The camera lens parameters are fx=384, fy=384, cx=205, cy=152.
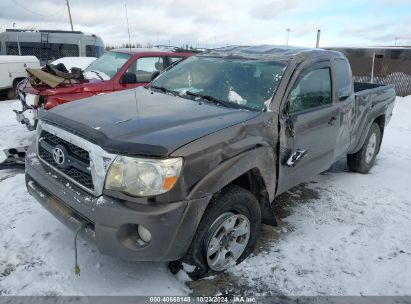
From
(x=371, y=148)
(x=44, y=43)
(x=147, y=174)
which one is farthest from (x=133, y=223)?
(x=44, y=43)

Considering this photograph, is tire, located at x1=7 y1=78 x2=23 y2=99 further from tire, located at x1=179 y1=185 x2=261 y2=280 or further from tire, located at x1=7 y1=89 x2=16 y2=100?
tire, located at x1=179 y1=185 x2=261 y2=280

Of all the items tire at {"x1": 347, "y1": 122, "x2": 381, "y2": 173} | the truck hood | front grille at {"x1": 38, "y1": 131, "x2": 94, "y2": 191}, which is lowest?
tire at {"x1": 347, "y1": 122, "x2": 381, "y2": 173}

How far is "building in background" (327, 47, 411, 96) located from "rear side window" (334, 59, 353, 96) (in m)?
11.0

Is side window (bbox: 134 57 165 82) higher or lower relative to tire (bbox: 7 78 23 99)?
higher

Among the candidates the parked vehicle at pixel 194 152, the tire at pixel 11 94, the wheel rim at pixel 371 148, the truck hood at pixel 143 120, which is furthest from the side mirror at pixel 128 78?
the tire at pixel 11 94

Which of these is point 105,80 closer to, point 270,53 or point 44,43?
point 270,53

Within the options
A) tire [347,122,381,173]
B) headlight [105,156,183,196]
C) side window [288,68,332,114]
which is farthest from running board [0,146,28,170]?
tire [347,122,381,173]

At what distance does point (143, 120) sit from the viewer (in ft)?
9.53

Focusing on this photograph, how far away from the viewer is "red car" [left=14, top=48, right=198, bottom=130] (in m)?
6.22

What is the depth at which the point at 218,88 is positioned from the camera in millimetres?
3695

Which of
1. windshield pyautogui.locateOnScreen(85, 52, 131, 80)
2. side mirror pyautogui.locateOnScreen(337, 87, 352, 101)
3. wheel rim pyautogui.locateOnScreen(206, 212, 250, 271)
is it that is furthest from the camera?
windshield pyautogui.locateOnScreen(85, 52, 131, 80)

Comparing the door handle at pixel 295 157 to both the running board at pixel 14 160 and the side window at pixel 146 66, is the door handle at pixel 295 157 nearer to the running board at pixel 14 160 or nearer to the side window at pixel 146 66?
the running board at pixel 14 160

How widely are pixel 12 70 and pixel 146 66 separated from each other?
6099mm

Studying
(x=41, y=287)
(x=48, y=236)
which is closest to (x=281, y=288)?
(x=41, y=287)
